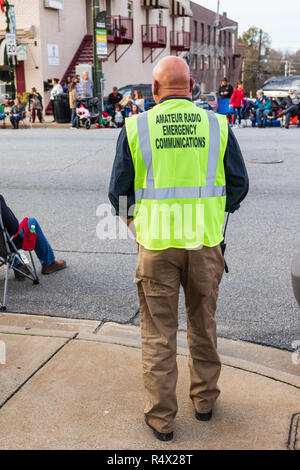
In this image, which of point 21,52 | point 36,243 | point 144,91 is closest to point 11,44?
point 21,52

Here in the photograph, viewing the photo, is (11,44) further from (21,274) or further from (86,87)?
(21,274)

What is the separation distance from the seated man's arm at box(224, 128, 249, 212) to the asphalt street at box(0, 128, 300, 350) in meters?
1.55

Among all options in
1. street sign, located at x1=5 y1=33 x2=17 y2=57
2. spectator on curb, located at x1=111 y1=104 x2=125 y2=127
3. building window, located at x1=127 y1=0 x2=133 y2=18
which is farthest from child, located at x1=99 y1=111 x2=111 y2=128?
building window, located at x1=127 y1=0 x2=133 y2=18

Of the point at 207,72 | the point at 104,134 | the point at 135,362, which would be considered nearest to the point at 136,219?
the point at 135,362

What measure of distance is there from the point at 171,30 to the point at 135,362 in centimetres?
4485

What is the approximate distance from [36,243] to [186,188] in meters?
3.03

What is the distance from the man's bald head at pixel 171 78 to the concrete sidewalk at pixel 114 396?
1753mm

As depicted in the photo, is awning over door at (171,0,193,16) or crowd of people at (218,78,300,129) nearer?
crowd of people at (218,78,300,129)

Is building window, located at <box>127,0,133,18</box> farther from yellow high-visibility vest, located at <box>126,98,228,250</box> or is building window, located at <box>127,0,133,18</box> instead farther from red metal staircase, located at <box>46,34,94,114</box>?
yellow high-visibility vest, located at <box>126,98,228,250</box>

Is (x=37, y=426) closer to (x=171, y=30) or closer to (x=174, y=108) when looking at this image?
(x=174, y=108)

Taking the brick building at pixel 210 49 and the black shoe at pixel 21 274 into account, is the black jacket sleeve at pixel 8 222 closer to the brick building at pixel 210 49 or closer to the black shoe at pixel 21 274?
the black shoe at pixel 21 274

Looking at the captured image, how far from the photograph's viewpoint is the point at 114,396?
11.0 feet

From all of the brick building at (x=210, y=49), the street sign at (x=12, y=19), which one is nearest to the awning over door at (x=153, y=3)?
the brick building at (x=210, y=49)

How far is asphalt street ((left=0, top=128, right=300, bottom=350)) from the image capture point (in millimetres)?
4672
